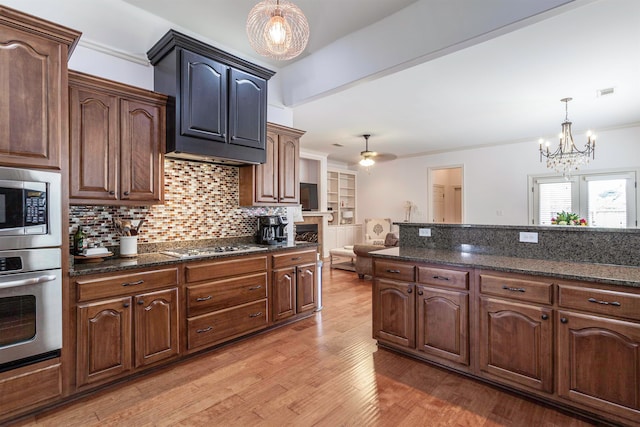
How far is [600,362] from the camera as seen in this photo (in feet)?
5.74

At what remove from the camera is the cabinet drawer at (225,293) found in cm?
260

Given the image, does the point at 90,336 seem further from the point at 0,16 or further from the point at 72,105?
the point at 0,16

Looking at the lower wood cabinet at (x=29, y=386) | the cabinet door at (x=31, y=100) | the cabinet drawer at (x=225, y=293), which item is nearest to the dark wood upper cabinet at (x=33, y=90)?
the cabinet door at (x=31, y=100)

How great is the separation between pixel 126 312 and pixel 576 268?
304cm

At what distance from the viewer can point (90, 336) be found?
2.06 m

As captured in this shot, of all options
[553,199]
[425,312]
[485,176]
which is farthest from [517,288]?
[485,176]

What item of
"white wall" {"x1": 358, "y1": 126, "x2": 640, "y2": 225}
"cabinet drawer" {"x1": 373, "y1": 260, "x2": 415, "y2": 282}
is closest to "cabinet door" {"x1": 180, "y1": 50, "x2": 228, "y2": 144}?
"cabinet drawer" {"x1": 373, "y1": 260, "x2": 415, "y2": 282}

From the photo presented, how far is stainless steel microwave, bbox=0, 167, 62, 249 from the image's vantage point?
175cm

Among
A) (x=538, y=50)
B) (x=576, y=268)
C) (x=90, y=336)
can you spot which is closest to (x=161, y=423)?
(x=90, y=336)

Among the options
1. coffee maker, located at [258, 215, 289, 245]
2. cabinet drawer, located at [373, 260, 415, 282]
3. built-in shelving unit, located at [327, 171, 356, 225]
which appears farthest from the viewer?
built-in shelving unit, located at [327, 171, 356, 225]

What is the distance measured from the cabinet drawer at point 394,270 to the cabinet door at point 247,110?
1.67 meters

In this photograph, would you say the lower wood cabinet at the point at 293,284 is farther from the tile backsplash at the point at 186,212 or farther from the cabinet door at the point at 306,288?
the tile backsplash at the point at 186,212

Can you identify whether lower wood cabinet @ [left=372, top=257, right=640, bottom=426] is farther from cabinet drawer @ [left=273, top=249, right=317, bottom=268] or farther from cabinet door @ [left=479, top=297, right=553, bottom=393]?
cabinet drawer @ [left=273, top=249, right=317, bottom=268]

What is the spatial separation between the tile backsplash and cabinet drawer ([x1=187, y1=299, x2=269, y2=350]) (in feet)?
2.89
